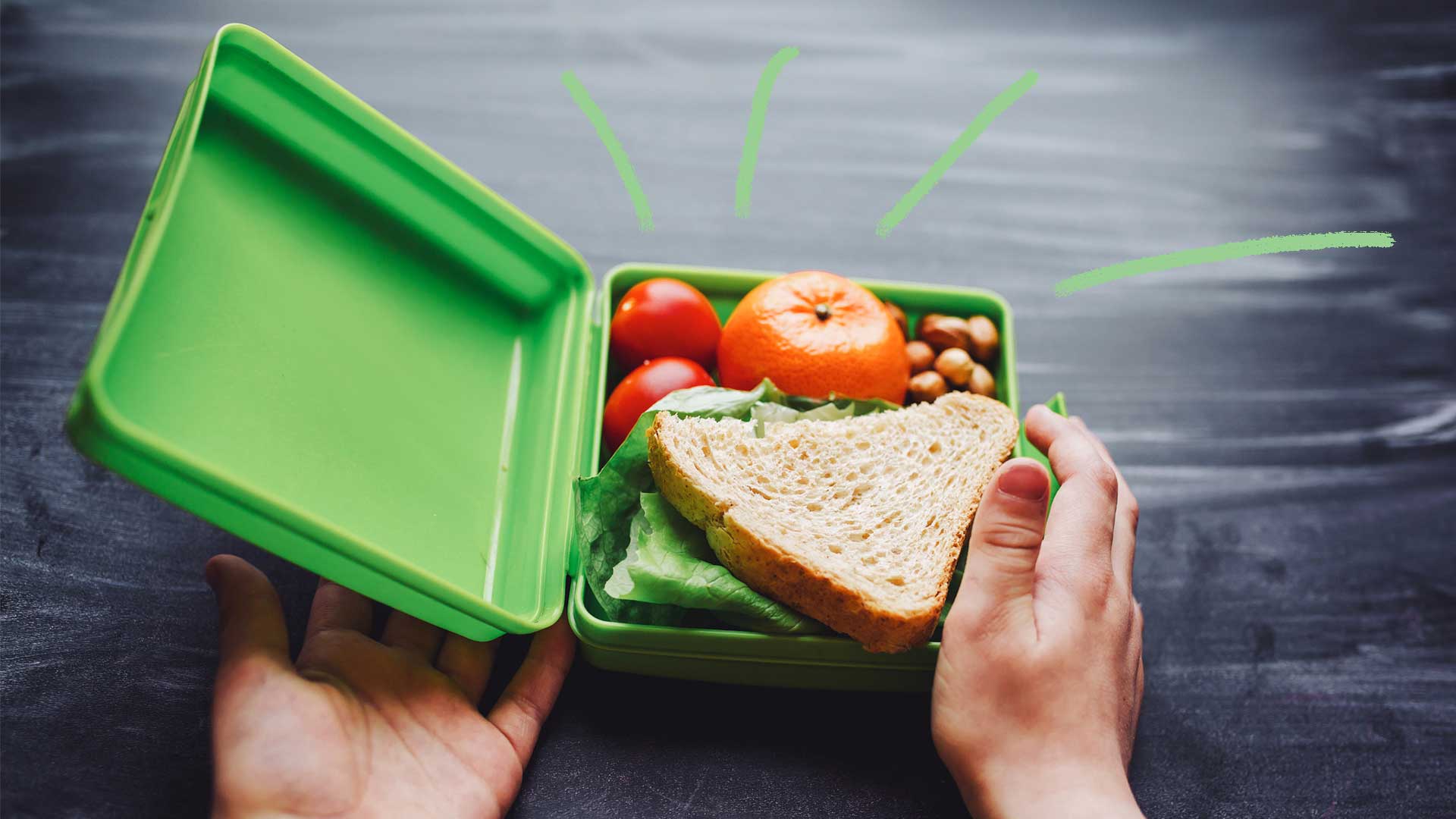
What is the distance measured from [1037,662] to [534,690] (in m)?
0.45

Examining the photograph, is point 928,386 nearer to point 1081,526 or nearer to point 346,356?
point 1081,526

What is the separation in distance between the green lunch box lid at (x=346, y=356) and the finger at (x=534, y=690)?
2.5 inches

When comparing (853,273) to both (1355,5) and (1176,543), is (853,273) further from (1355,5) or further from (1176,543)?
(1355,5)

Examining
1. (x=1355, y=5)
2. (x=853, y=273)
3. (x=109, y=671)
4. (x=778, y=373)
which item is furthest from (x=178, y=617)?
(x=1355, y=5)

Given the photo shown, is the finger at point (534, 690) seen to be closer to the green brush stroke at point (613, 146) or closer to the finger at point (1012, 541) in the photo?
the finger at point (1012, 541)

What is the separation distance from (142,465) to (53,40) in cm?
102

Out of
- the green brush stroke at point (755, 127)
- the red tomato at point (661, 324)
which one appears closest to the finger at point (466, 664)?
Result: the red tomato at point (661, 324)

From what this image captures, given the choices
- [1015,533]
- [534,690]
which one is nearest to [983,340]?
[1015,533]

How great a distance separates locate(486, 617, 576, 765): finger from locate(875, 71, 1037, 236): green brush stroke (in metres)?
0.69

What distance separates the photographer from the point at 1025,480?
2.58ft

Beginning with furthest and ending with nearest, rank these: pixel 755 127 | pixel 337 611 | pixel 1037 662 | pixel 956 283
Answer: pixel 755 127 → pixel 956 283 → pixel 337 611 → pixel 1037 662

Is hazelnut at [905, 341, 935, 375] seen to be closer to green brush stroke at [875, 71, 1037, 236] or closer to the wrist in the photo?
green brush stroke at [875, 71, 1037, 236]

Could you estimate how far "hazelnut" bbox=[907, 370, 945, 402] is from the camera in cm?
102

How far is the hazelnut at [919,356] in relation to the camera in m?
1.04
